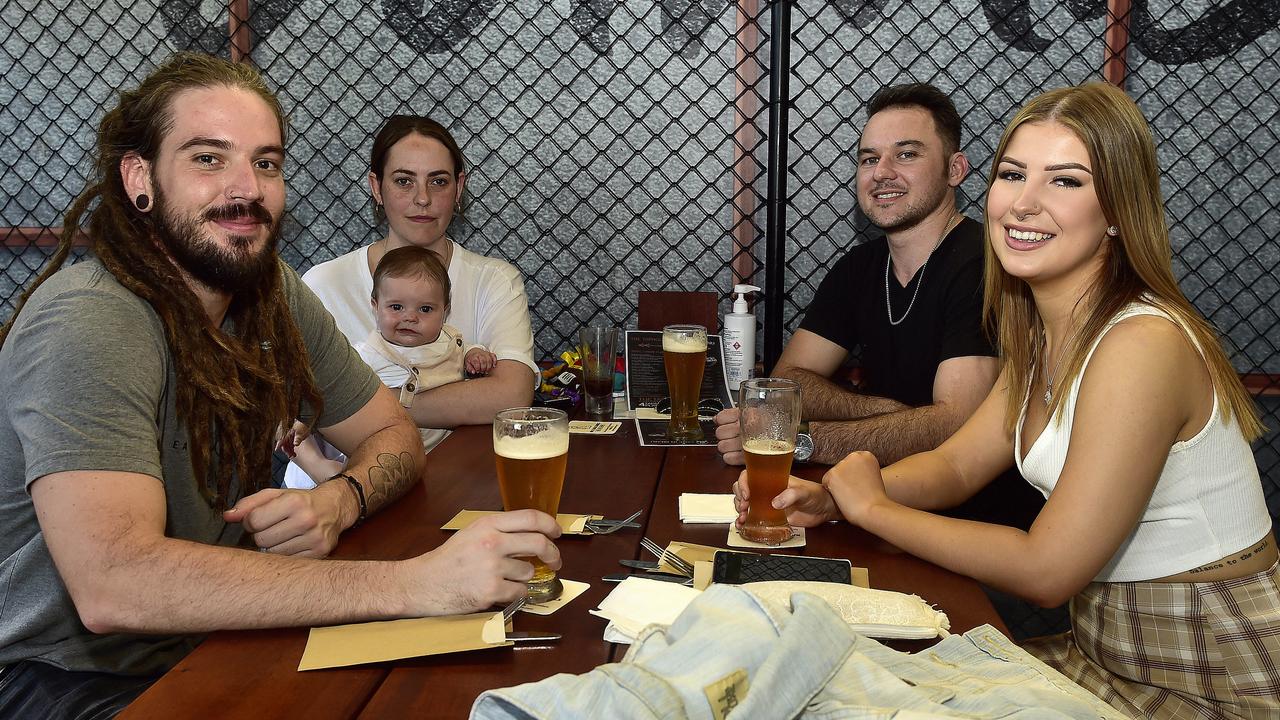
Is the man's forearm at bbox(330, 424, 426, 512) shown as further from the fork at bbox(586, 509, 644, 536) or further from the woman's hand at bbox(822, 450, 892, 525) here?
the woman's hand at bbox(822, 450, 892, 525)

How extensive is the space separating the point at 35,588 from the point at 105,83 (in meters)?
2.75

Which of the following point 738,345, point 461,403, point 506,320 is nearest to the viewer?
point 461,403

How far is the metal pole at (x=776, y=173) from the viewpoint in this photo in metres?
2.95

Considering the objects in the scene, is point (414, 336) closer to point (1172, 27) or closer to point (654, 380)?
point (654, 380)

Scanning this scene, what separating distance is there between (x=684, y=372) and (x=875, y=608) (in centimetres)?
91

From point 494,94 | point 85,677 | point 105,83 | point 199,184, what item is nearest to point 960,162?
point 494,94

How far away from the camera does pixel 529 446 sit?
1119mm

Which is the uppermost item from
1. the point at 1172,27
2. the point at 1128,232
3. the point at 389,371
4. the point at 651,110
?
the point at 1172,27

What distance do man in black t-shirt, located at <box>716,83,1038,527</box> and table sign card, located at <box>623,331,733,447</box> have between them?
31 cm

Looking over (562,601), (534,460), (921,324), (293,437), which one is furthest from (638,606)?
(921,324)

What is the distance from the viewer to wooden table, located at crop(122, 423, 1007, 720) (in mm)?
894

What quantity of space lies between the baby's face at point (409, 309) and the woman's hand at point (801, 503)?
1.35m

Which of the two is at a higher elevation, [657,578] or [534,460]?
[534,460]

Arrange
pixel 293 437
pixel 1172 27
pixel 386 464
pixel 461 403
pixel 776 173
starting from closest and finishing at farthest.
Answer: pixel 386 464 → pixel 293 437 → pixel 461 403 → pixel 776 173 → pixel 1172 27
